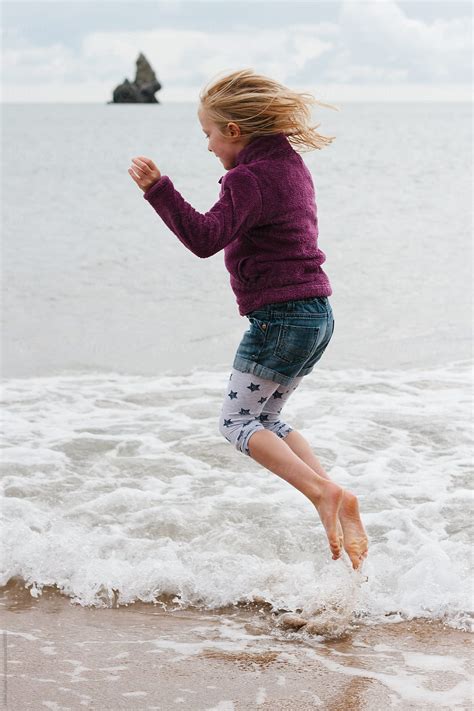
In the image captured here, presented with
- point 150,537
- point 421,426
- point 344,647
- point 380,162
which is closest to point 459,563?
point 344,647

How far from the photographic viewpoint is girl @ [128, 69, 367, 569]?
3.28 m

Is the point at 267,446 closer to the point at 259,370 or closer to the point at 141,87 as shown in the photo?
the point at 259,370

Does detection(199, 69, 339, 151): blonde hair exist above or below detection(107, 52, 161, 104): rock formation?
below

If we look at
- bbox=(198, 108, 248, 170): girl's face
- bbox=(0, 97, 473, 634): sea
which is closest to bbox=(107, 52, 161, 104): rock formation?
bbox=(0, 97, 473, 634): sea

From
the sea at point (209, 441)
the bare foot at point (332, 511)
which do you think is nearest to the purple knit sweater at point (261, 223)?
the bare foot at point (332, 511)

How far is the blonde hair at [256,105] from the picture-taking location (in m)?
3.33

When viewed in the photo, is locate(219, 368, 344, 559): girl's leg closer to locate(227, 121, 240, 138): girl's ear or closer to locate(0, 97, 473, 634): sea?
locate(0, 97, 473, 634): sea

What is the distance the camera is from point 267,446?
3.41 meters

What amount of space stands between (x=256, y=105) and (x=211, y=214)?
19.2 inches

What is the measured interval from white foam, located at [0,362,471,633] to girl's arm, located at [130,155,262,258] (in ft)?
4.66

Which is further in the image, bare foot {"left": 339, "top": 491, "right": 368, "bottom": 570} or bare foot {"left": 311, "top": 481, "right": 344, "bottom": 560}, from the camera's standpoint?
bare foot {"left": 339, "top": 491, "right": 368, "bottom": 570}

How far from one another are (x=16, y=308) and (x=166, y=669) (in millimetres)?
8400

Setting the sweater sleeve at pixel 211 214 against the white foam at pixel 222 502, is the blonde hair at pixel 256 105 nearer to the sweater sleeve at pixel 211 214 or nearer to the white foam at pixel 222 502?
the sweater sleeve at pixel 211 214

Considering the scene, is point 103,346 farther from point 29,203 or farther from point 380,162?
point 380,162
